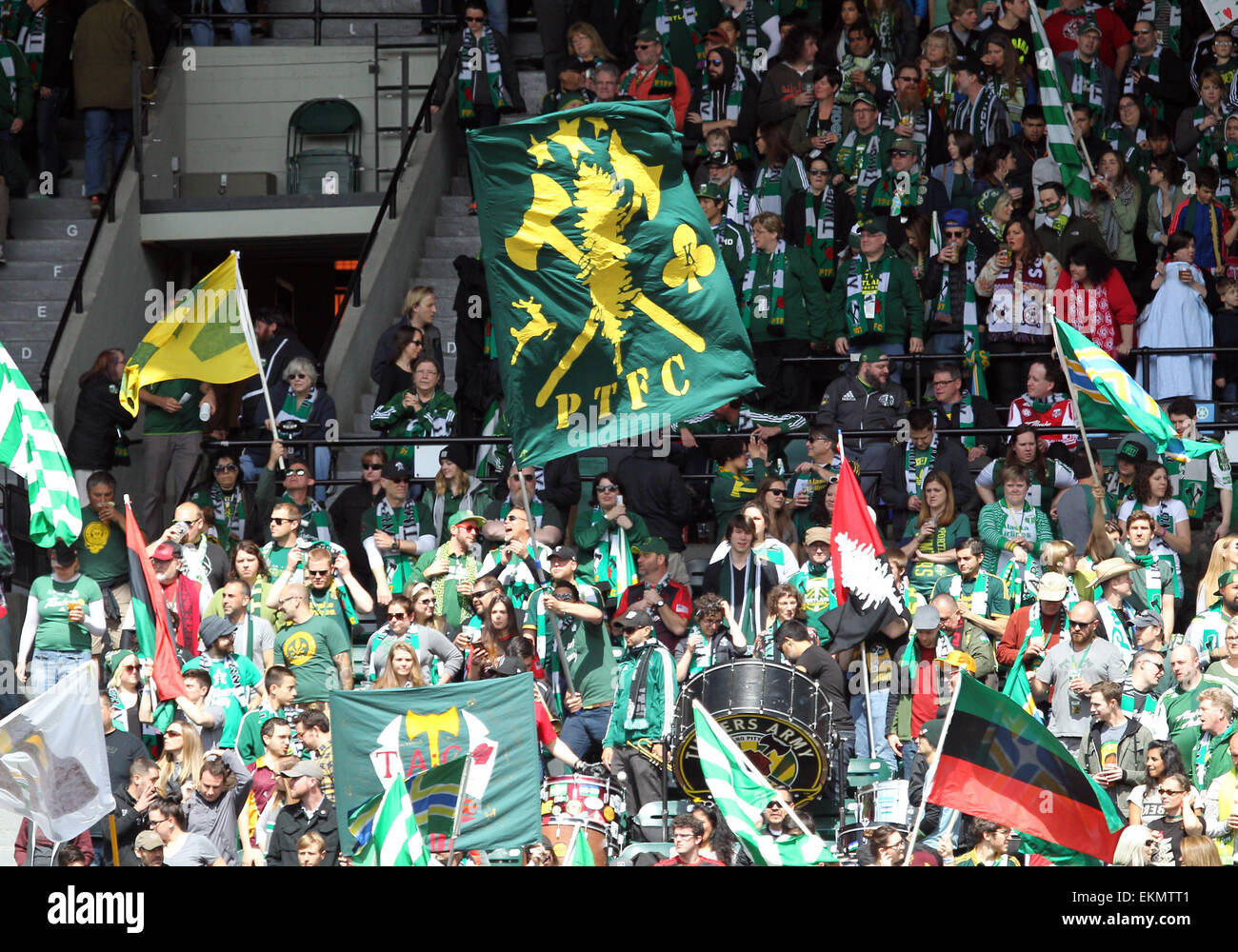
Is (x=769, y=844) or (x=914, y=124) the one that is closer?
(x=769, y=844)

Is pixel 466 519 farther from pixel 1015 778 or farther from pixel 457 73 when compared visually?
pixel 457 73

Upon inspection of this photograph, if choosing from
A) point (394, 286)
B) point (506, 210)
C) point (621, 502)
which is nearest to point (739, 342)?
point (506, 210)

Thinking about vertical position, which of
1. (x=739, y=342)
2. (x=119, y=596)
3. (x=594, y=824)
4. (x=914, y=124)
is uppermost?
(x=914, y=124)

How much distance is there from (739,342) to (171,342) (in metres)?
5.69

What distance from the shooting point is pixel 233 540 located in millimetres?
15703

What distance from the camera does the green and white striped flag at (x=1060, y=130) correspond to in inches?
675

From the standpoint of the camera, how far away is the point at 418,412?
53.9 feet

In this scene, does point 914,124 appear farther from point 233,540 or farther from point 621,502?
point 233,540

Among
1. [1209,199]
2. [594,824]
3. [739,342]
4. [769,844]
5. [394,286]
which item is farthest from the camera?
[394,286]

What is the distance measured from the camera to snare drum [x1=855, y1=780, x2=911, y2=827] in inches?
487

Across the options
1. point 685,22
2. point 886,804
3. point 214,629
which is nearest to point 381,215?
point 685,22

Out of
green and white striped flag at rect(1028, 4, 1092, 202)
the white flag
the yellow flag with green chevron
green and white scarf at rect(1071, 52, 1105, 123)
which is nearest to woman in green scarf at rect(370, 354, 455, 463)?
the yellow flag with green chevron

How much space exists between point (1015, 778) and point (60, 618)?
7084 millimetres
